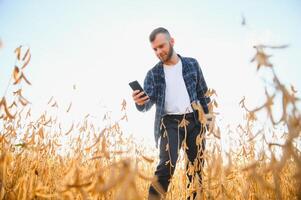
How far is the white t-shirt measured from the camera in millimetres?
2641

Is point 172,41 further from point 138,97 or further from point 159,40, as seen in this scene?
point 138,97

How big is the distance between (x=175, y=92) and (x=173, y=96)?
57mm

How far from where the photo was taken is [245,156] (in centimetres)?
216

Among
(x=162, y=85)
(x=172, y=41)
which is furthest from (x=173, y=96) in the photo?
(x=172, y=41)

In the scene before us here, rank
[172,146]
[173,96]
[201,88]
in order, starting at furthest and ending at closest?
[201,88], [173,96], [172,146]

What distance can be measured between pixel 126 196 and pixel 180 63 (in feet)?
8.28

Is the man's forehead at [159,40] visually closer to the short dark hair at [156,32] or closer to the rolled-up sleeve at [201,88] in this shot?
the short dark hair at [156,32]

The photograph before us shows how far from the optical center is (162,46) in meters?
2.76

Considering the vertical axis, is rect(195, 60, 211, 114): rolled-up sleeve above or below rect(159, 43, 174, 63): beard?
below

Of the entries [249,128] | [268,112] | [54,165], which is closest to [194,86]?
[249,128]

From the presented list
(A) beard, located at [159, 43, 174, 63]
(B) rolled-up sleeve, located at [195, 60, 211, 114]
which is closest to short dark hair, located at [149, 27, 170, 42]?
(A) beard, located at [159, 43, 174, 63]

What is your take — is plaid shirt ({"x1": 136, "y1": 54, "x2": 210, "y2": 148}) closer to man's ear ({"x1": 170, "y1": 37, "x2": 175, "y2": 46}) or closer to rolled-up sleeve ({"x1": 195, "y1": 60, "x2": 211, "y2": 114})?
rolled-up sleeve ({"x1": 195, "y1": 60, "x2": 211, "y2": 114})

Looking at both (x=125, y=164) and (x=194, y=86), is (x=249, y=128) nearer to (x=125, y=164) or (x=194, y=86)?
(x=194, y=86)

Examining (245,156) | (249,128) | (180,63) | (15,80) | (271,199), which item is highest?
(180,63)
